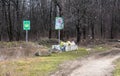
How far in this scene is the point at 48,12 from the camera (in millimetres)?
48344

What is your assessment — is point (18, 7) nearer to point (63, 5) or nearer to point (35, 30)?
point (35, 30)

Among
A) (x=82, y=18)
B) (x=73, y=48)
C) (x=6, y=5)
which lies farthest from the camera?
(x=6, y=5)

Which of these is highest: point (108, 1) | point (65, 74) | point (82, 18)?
point (108, 1)

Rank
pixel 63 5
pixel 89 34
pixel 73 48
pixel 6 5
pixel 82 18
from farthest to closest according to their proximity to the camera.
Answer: pixel 89 34 → pixel 6 5 → pixel 63 5 → pixel 82 18 → pixel 73 48

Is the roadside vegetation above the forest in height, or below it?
below

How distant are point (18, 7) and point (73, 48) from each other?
22.7 meters

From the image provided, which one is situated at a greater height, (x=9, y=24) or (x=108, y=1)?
(x=108, y=1)

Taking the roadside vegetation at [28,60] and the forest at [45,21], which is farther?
the forest at [45,21]

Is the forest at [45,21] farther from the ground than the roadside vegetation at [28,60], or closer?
farther from the ground

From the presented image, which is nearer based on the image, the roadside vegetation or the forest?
the roadside vegetation

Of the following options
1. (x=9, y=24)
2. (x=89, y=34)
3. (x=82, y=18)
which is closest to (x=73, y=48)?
(x=82, y=18)

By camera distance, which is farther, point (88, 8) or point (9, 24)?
point (9, 24)

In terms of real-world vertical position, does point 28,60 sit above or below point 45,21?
below

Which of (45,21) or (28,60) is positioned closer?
(28,60)
